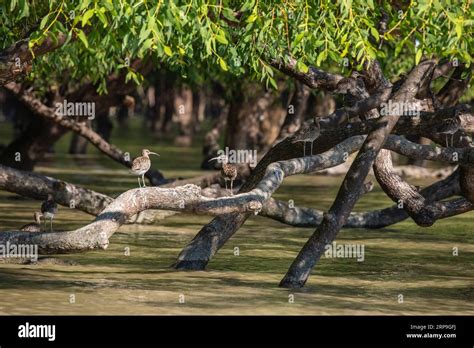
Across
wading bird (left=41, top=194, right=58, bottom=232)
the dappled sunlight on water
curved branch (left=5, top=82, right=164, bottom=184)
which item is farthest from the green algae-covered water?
curved branch (left=5, top=82, right=164, bottom=184)

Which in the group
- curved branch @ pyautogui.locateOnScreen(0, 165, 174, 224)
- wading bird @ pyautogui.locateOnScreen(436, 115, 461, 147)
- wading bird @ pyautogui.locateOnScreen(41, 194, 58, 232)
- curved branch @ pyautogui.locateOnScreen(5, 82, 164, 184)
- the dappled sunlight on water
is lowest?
the dappled sunlight on water

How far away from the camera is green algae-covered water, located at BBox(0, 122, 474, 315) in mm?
17250

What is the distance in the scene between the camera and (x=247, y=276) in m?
20.3

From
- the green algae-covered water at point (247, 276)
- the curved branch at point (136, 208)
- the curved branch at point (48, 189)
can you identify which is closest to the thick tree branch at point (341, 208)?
the green algae-covered water at point (247, 276)

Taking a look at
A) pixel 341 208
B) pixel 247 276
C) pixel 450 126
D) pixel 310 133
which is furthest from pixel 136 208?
pixel 450 126

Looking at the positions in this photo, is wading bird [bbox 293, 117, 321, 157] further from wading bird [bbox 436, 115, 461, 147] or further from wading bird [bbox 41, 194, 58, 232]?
wading bird [bbox 41, 194, 58, 232]

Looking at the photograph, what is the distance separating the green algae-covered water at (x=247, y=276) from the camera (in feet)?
56.6

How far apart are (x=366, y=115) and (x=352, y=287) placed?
12.1 ft

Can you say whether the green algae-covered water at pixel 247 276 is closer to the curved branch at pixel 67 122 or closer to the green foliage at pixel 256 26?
the curved branch at pixel 67 122

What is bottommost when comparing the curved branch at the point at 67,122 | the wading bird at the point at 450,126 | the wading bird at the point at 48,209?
the wading bird at the point at 48,209

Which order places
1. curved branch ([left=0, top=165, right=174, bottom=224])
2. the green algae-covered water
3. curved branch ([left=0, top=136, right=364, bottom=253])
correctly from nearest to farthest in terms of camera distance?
curved branch ([left=0, top=136, right=364, bottom=253])
the green algae-covered water
curved branch ([left=0, top=165, right=174, bottom=224])
